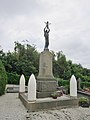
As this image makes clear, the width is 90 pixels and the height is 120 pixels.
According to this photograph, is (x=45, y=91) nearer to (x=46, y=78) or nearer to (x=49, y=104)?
(x=46, y=78)

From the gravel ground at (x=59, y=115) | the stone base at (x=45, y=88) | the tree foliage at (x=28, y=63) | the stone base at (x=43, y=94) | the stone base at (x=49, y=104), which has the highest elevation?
the tree foliage at (x=28, y=63)

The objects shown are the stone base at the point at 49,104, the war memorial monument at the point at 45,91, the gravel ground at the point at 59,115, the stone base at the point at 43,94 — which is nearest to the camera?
the gravel ground at the point at 59,115

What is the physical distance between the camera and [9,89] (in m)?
19.5

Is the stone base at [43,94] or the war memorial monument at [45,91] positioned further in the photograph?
the stone base at [43,94]

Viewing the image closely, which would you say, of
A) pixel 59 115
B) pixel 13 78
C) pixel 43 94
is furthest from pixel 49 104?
pixel 13 78

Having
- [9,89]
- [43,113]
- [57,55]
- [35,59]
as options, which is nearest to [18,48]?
[35,59]

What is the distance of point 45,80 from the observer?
989 centimetres

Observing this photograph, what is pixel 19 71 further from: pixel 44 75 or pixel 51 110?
pixel 51 110

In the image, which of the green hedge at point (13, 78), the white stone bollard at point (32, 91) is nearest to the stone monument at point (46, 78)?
the white stone bollard at point (32, 91)

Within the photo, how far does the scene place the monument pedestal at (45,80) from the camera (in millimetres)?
9539

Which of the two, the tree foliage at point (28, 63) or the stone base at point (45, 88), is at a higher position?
the tree foliage at point (28, 63)

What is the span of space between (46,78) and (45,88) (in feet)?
2.13

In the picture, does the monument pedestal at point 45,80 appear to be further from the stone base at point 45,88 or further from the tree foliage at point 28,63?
the tree foliage at point 28,63

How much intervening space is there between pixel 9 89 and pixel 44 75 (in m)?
10.5
